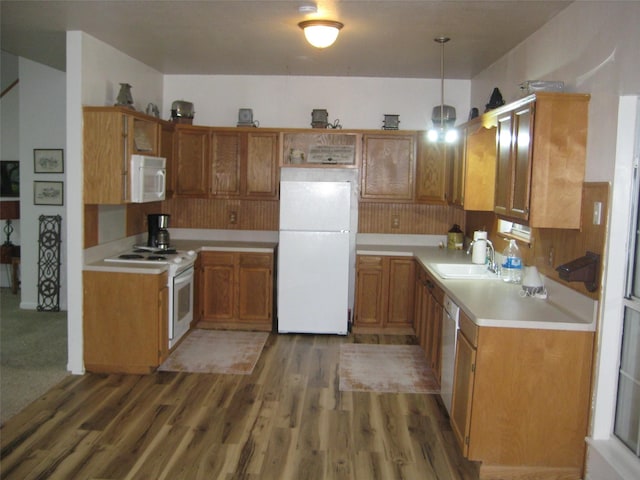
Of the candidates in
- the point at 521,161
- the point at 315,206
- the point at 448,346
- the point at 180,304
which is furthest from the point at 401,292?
the point at 521,161

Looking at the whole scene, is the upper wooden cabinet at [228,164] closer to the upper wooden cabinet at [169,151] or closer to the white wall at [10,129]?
the upper wooden cabinet at [169,151]

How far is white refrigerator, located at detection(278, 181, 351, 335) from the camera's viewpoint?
5758 mm

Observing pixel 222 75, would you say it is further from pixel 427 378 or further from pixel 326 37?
pixel 427 378

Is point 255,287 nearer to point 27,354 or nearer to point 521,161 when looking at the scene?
point 27,354

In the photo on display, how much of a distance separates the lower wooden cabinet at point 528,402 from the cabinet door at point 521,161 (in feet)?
2.43

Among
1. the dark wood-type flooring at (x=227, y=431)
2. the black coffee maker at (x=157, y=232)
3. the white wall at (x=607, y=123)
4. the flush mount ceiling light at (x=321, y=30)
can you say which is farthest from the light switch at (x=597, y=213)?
the black coffee maker at (x=157, y=232)

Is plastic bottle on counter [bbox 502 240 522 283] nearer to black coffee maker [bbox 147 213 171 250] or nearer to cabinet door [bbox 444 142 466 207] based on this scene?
cabinet door [bbox 444 142 466 207]

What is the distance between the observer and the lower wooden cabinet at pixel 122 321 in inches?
179

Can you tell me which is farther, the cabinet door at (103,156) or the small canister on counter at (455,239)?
the small canister on counter at (455,239)

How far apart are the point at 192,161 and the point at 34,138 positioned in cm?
193

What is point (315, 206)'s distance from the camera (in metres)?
5.77

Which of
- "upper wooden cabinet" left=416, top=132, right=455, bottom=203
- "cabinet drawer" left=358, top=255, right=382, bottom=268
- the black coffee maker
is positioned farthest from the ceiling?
"cabinet drawer" left=358, top=255, right=382, bottom=268

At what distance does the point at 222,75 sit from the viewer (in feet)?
20.7

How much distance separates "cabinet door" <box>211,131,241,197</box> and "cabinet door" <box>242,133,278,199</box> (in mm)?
97
